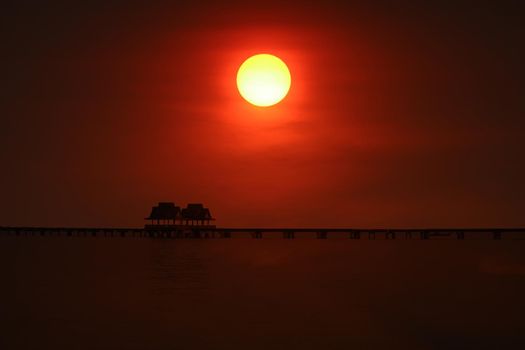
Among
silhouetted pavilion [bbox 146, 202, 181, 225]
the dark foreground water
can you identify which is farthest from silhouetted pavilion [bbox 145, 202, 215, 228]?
the dark foreground water

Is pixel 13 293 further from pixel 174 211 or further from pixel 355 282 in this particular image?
pixel 174 211

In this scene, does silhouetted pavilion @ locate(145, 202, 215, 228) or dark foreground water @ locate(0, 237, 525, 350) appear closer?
dark foreground water @ locate(0, 237, 525, 350)

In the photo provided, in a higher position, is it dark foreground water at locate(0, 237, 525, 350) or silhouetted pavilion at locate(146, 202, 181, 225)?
silhouetted pavilion at locate(146, 202, 181, 225)

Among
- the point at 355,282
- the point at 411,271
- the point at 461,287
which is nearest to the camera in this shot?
the point at 461,287

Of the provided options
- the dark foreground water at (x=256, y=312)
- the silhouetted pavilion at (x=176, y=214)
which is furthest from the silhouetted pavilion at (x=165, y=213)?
the dark foreground water at (x=256, y=312)

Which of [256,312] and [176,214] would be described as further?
[176,214]

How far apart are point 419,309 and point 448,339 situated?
5376 millimetres

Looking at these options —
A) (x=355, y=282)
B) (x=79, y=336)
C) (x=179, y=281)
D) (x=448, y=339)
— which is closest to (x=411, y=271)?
(x=355, y=282)

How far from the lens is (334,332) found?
18.4m

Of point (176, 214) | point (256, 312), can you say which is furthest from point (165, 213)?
point (256, 312)

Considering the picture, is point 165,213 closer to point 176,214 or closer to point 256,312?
point 176,214

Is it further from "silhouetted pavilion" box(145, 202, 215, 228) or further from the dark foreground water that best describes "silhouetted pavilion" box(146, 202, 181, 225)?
the dark foreground water

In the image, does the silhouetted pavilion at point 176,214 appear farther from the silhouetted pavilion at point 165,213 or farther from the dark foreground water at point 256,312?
the dark foreground water at point 256,312

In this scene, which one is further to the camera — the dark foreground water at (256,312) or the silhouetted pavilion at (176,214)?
the silhouetted pavilion at (176,214)
